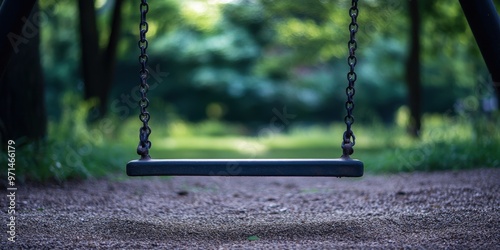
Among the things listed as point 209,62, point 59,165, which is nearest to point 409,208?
point 59,165

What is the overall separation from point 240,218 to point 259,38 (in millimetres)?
13870

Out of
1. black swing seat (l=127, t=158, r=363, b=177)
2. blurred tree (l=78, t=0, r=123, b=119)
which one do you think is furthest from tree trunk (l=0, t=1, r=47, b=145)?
blurred tree (l=78, t=0, r=123, b=119)

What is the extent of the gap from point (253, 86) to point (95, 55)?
8586 millimetres

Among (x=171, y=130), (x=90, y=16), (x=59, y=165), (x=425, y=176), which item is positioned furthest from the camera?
(x=171, y=130)

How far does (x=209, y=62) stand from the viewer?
57.2ft

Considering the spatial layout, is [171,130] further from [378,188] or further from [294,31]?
[378,188]

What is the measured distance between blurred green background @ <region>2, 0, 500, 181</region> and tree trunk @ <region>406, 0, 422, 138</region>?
0.09 metres

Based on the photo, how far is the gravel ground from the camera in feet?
11.1

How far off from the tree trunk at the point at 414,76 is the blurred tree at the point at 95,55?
4.52 m

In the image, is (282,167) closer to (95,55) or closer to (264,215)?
(264,215)

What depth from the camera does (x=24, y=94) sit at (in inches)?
226

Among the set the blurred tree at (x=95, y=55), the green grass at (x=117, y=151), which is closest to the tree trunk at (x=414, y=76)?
the green grass at (x=117, y=151)

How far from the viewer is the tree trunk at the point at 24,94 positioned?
5.61 meters

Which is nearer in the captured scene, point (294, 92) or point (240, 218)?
point (240, 218)
